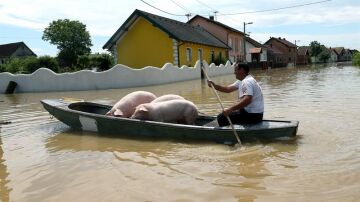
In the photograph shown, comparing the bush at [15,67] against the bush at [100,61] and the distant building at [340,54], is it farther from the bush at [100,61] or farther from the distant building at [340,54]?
the distant building at [340,54]

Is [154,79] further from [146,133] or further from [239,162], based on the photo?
[239,162]

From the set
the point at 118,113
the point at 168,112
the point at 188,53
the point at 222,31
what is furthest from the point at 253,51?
the point at 168,112

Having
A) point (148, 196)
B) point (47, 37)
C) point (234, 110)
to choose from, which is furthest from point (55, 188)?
point (47, 37)

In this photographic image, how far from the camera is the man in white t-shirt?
23.6 feet

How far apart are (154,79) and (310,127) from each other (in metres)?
15.8

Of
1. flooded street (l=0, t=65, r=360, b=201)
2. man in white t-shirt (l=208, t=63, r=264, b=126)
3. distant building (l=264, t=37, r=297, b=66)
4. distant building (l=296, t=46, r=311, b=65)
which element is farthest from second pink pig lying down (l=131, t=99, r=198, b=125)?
distant building (l=296, t=46, r=311, b=65)

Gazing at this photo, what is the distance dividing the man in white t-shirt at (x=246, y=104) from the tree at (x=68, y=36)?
76046 millimetres

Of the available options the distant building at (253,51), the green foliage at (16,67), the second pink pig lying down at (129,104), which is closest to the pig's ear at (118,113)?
the second pink pig lying down at (129,104)

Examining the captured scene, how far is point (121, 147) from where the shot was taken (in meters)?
7.47

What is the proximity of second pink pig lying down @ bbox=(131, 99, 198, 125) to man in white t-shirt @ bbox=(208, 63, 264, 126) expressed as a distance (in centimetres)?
76

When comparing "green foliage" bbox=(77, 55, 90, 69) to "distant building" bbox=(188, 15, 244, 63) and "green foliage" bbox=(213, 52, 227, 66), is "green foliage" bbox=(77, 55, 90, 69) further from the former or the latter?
Answer: "distant building" bbox=(188, 15, 244, 63)

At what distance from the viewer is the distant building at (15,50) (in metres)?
67.9

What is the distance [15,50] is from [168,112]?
219 feet

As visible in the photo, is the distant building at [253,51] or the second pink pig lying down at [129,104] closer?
the second pink pig lying down at [129,104]
